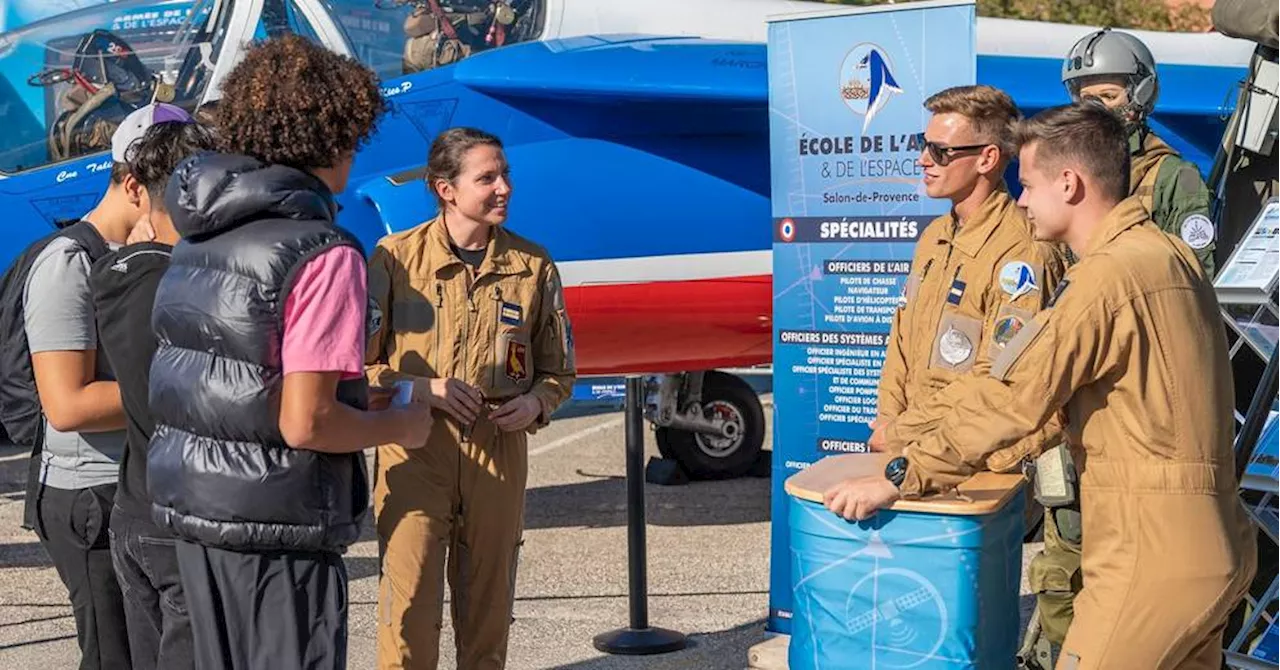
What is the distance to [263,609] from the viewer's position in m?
2.95

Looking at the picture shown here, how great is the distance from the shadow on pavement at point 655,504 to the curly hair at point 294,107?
526 cm

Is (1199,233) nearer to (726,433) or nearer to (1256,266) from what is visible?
(1256,266)

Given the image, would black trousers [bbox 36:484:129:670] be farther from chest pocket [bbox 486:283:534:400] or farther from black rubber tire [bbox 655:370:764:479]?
black rubber tire [bbox 655:370:764:479]

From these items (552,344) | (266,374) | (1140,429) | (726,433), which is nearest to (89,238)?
(266,374)

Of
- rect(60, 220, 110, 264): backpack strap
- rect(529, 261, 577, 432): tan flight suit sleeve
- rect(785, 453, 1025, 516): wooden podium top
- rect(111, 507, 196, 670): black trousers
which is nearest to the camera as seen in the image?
rect(111, 507, 196, 670): black trousers

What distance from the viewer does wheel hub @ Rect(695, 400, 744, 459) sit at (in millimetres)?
9328

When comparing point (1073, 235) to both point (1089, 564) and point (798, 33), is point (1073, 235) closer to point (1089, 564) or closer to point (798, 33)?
point (1089, 564)

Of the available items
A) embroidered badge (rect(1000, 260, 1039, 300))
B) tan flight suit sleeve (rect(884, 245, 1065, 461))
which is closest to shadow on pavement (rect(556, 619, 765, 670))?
tan flight suit sleeve (rect(884, 245, 1065, 461))

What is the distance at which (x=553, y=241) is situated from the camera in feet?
25.0

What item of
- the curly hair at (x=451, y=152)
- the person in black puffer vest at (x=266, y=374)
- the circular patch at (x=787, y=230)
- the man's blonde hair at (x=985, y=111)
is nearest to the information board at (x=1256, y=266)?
the man's blonde hair at (x=985, y=111)

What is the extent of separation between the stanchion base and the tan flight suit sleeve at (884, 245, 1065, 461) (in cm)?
198

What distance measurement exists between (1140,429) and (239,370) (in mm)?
1735

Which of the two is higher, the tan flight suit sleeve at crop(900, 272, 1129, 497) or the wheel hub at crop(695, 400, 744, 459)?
the tan flight suit sleeve at crop(900, 272, 1129, 497)

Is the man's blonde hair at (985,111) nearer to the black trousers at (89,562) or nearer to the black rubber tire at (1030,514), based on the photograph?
the black rubber tire at (1030,514)
